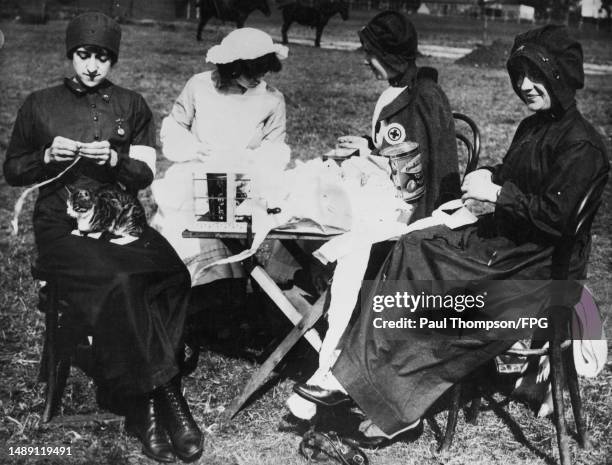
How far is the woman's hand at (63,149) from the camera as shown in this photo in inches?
126

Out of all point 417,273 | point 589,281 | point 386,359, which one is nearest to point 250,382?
point 386,359

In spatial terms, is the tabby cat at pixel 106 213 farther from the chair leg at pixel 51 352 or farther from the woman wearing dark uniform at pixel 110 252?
the chair leg at pixel 51 352

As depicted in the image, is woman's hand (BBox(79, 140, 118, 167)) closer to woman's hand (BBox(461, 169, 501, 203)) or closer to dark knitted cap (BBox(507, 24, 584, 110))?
woman's hand (BBox(461, 169, 501, 203))

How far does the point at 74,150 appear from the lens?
3236 millimetres

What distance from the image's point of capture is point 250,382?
133 inches

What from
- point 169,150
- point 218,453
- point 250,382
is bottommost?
point 218,453

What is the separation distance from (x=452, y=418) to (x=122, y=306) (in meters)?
1.56

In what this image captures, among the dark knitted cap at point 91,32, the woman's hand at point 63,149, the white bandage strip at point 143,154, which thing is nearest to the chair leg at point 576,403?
the white bandage strip at point 143,154

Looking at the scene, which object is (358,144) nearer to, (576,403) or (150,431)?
(576,403)

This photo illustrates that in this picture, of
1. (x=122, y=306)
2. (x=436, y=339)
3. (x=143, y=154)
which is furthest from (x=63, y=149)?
(x=436, y=339)

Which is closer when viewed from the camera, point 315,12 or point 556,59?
point 556,59

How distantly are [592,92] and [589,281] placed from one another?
8990 millimetres

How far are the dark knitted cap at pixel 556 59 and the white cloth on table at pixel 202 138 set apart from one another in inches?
54.3

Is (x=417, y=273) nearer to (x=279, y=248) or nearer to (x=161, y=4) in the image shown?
(x=279, y=248)
